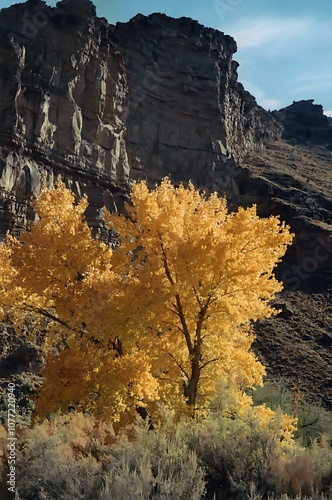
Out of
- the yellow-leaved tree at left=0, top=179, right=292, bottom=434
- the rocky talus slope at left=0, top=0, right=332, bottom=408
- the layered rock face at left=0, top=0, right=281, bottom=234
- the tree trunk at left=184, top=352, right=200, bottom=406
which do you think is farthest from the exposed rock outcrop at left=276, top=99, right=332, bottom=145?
the tree trunk at left=184, top=352, right=200, bottom=406

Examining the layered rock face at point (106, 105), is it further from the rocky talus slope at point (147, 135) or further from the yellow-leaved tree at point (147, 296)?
the yellow-leaved tree at point (147, 296)

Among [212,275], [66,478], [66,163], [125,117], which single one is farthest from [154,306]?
[125,117]

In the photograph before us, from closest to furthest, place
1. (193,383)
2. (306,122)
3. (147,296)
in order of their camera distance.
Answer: (147,296) → (193,383) → (306,122)

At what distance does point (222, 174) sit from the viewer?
6053 centimetres

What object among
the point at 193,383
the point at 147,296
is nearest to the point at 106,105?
the point at 193,383

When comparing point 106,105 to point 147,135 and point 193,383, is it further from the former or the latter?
point 193,383

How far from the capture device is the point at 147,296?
1105 centimetres

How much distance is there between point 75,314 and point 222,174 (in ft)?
168

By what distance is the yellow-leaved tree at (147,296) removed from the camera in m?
10.9

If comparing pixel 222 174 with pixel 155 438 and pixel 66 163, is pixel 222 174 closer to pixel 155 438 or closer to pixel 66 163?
pixel 66 163

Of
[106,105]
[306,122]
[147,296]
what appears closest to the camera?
[147,296]

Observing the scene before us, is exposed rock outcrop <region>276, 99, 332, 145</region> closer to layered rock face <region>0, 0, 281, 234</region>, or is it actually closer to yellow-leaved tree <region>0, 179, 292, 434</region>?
layered rock face <region>0, 0, 281, 234</region>

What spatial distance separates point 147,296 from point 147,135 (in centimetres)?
4722

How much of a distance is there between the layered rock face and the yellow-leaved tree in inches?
1022
